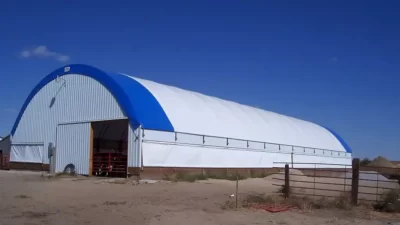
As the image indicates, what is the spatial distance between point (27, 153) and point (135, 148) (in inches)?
629

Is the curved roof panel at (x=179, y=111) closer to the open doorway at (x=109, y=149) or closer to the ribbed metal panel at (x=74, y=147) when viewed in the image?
the open doorway at (x=109, y=149)

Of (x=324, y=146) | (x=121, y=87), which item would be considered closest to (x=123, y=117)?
(x=121, y=87)

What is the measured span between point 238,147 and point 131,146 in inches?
533

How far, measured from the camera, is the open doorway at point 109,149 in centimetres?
3328

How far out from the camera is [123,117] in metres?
32.7

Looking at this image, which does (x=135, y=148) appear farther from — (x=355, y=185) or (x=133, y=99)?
(x=355, y=185)

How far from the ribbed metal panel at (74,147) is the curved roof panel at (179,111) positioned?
15.0 ft

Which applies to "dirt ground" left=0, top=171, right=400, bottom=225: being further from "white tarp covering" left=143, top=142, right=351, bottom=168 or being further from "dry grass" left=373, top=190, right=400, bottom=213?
"white tarp covering" left=143, top=142, right=351, bottom=168

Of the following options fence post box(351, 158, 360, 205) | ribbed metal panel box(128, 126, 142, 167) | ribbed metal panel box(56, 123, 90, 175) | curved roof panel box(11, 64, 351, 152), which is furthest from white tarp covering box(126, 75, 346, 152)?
fence post box(351, 158, 360, 205)

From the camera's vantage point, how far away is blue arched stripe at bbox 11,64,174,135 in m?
31.8

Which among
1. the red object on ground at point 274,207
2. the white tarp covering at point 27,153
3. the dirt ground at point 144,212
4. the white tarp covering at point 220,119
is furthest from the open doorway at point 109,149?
the red object on ground at point 274,207

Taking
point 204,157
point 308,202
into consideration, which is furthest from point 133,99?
point 308,202

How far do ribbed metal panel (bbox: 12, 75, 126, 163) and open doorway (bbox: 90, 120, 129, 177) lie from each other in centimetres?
138

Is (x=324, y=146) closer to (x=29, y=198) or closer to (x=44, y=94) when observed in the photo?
(x=44, y=94)
